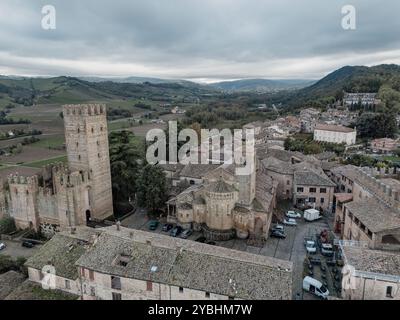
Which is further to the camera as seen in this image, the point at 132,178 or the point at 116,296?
the point at 132,178

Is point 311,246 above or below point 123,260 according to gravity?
below

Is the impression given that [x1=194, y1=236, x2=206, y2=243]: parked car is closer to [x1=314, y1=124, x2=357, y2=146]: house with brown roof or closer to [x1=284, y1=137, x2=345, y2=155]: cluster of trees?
[x1=284, y1=137, x2=345, y2=155]: cluster of trees

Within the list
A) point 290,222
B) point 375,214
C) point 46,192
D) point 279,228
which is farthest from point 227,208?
point 46,192

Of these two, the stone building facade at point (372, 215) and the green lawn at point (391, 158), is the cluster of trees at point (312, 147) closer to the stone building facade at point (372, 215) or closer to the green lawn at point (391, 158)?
the green lawn at point (391, 158)

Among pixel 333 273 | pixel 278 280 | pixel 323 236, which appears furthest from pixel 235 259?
pixel 323 236

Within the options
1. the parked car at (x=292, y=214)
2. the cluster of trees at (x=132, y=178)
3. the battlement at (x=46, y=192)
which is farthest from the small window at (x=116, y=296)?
the parked car at (x=292, y=214)

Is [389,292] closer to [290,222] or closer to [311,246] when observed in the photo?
[311,246]
